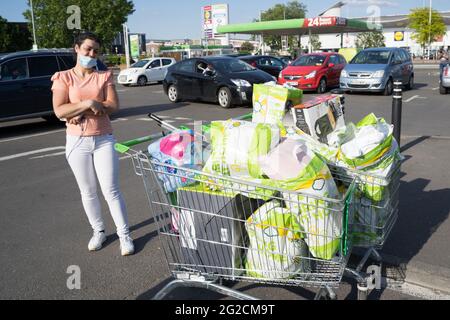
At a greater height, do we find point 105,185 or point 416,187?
point 105,185

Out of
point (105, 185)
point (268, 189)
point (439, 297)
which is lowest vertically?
point (439, 297)

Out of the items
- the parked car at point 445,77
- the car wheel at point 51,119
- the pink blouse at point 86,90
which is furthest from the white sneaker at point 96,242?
the parked car at point 445,77

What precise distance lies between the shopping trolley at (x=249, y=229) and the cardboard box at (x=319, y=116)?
56 centimetres

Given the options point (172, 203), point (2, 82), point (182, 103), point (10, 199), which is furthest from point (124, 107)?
point (172, 203)

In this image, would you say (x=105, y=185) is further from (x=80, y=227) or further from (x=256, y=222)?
(x=256, y=222)

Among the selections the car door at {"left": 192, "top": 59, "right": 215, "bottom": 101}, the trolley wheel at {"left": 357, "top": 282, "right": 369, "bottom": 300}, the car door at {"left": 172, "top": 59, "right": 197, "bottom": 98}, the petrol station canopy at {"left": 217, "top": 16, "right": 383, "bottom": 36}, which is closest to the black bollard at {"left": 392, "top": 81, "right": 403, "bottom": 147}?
the trolley wheel at {"left": 357, "top": 282, "right": 369, "bottom": 300}

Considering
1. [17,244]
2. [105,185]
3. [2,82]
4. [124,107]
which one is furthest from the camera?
[124,107]

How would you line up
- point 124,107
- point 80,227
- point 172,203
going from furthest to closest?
point 124,107, point 80,227, point 172,203

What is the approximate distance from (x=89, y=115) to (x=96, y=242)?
3.80 ft

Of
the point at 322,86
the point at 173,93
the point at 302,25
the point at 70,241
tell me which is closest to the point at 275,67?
the point at 322,86

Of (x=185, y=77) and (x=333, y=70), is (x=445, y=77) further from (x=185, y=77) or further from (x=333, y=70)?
(x=185, y=77)

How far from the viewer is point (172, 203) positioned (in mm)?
2965

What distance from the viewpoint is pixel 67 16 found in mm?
51719
